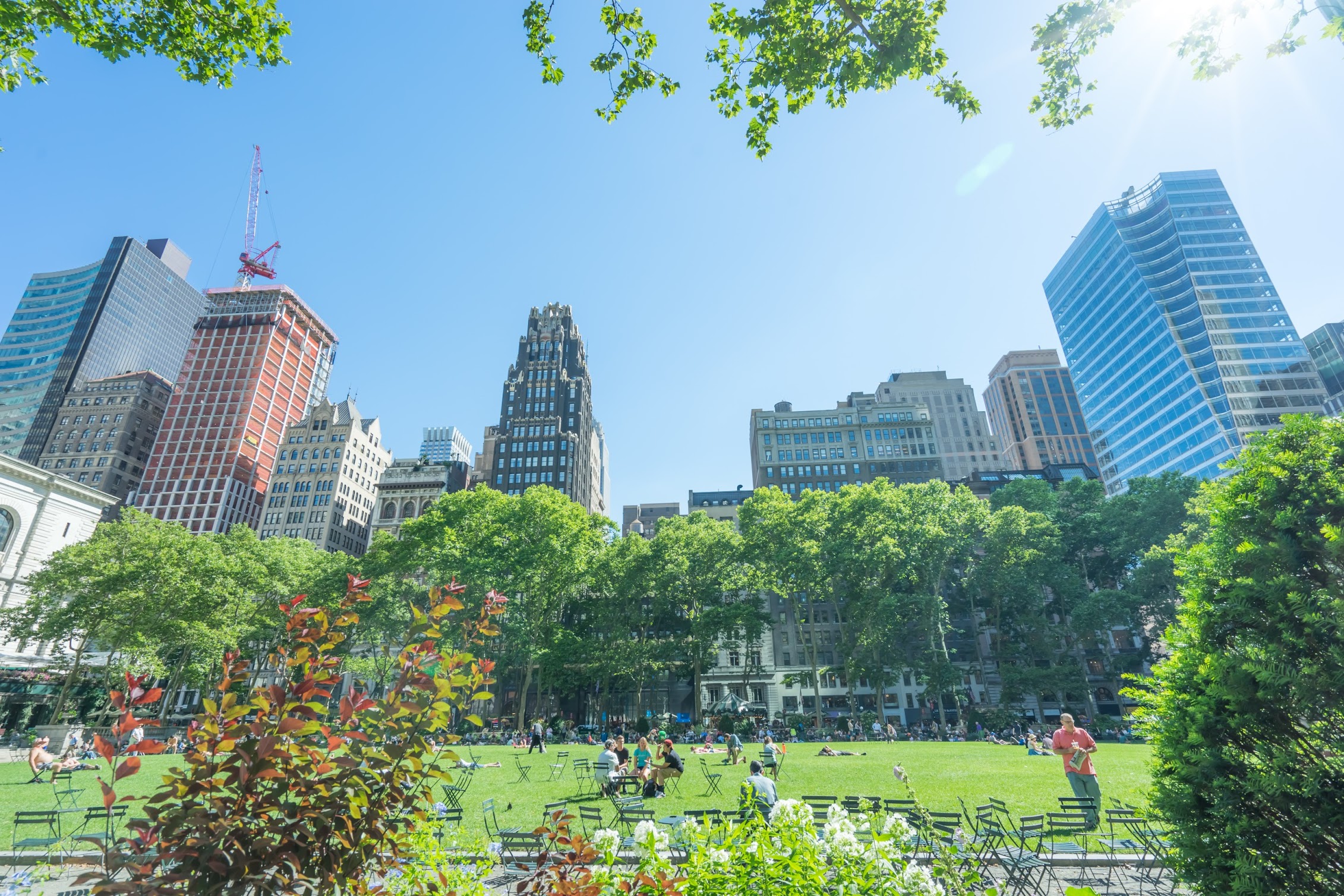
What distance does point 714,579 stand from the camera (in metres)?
52.6

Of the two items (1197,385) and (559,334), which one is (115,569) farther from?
(1197,385)

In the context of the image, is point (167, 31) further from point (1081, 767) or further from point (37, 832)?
point (1081, 767)

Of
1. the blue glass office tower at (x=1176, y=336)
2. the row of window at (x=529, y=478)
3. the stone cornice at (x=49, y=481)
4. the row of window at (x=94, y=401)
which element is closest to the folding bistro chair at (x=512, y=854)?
the stone cornice at (x=49, y=481)

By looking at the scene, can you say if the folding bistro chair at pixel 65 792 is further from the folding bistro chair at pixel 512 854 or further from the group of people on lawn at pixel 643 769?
the group of people on lawn at pixel 643 769

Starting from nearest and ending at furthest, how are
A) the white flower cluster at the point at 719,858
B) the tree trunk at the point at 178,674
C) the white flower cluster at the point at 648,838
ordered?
the white flower cluster at the point at 719,858, the white flower cluster at the point at 648,838, the tree trunk at the point at 178,674

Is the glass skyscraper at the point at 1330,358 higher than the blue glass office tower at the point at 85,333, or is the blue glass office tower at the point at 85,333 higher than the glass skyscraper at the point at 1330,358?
the blue glass office tower at the point at 85,333

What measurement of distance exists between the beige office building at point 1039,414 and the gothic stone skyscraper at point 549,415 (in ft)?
320

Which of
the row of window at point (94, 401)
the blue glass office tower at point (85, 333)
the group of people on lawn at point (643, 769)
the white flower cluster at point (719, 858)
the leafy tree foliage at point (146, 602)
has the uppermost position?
the blue glass office tower at point (85, 333)

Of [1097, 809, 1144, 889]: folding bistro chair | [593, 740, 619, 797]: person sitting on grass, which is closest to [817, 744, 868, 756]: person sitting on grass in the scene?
[593, 740, 619, 797]: person sitting on grass

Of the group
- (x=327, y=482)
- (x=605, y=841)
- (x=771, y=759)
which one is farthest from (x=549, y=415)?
(x=605, y=841)

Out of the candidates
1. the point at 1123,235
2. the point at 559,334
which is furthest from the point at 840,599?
the point at 1123,235

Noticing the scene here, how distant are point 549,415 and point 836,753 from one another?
96038 mm

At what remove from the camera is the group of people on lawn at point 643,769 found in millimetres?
16531

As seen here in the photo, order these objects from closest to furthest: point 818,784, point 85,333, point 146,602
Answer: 1. point 818,784
2. point 146,602
3. point 85,333
